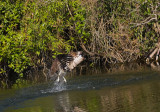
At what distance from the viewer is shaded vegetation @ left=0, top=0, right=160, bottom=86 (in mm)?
13727

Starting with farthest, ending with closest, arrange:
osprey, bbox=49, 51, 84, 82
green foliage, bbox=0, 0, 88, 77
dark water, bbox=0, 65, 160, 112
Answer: green foliage, bbox=0, 0, 88, 77 < osprey, bbox=49, 51, 84, 82 < dark water, bbox=0, 65, 160, 112

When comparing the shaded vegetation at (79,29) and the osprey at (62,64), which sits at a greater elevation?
the shaded vegetation at (79,29)

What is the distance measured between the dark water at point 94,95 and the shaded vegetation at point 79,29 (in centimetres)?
134

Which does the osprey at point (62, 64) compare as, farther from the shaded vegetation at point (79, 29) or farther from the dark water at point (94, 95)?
the shaded vegetation at point (79, 29)

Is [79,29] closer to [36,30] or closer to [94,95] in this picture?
[36,30]

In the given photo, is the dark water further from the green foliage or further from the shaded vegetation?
the green foliage

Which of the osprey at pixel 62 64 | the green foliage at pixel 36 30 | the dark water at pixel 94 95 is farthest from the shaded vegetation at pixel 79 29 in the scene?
the dark water at pixel 94 95

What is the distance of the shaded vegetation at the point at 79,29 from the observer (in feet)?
45.0

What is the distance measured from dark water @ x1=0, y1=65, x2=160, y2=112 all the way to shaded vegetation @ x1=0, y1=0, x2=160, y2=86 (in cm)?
134

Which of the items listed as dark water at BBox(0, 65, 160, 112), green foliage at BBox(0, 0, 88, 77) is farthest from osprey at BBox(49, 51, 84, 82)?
green foliage at BBox(0, 0, 88, 77)

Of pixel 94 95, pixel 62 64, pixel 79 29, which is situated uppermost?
pixel 79 29

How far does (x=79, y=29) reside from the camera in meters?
14.0

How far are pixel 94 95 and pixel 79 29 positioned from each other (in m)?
4.87

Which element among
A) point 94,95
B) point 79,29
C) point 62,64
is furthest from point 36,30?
point 94,95
